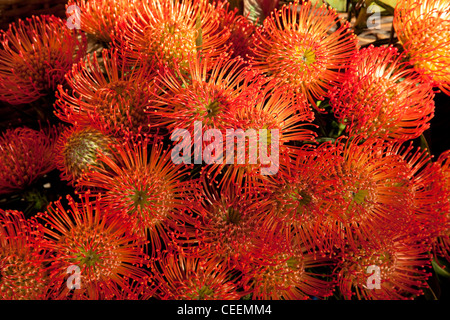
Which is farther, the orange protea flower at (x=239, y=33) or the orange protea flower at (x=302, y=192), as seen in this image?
the orange protea flower at (x=239, y=33)

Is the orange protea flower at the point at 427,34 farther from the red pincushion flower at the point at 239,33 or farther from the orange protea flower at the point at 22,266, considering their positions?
the orange protea flower at the point at 22,266

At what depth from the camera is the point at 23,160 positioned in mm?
540

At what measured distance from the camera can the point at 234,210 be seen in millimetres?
488

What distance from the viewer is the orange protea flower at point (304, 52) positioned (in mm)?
505

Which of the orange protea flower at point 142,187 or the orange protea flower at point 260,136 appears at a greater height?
the orange protea flower at point 260,136

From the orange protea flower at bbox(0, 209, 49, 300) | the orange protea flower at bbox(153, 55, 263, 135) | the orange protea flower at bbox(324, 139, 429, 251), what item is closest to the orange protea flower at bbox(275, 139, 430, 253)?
the orange protea flower at bbox(324, 139, 429, 251)

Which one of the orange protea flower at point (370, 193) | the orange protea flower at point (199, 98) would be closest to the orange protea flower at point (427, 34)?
the orange protea flower at point (370, 193)

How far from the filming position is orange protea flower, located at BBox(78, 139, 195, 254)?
45cm

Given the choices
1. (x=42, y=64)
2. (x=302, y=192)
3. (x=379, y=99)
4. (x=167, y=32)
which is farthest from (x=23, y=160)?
(x=379, y=99)

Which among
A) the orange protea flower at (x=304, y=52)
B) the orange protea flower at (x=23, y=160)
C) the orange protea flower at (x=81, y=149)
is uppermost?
the orange protea flower at (x=304, y=52)

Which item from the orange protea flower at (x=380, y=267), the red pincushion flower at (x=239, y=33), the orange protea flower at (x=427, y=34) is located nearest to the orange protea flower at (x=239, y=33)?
the red pincushion flower at (x=239, y=33)
